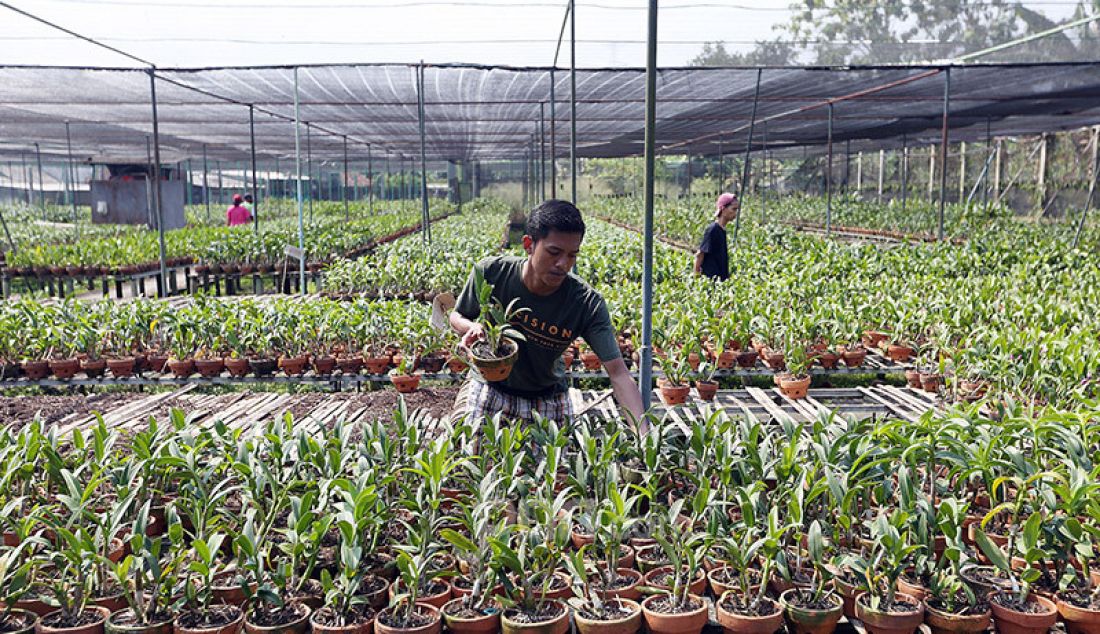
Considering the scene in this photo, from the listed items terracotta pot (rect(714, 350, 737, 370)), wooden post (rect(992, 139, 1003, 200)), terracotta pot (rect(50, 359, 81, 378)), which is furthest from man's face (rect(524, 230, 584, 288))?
wooden post (rect(992, 139, 1003, 200))

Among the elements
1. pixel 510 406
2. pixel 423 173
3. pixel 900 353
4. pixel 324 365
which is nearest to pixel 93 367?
pixel 324 365

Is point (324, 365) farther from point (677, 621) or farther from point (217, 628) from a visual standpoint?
point (677, 621)

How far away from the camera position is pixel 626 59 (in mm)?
15055

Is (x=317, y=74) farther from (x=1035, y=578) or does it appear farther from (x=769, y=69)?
(x=1035, y=578)

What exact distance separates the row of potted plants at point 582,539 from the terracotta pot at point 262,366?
3538 millimetres

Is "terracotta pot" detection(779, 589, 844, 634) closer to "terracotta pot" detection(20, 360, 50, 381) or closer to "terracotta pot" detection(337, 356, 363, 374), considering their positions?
"terracotta pot" detection(337, 356, 363, 374)

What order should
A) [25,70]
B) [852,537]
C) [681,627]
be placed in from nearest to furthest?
[681,627]
[852,537]
[25,70]

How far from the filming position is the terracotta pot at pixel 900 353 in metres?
7.09

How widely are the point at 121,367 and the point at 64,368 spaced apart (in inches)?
17.8

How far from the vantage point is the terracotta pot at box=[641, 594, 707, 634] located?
8.05 feet

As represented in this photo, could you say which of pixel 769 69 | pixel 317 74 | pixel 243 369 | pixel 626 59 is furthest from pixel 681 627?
pixel 626 59

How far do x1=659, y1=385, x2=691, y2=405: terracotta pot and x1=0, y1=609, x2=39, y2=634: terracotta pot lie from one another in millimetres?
4311

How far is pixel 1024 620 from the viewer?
245 centimetres

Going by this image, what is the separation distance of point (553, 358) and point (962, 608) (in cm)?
197
